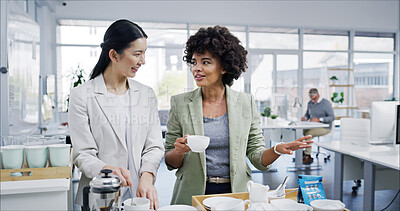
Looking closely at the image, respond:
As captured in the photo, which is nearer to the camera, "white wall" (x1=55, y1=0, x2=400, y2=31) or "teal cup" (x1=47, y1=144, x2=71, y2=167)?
"teal cup" (x1=47, y1=144, x2=71, y2=167)

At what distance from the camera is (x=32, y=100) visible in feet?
15.1

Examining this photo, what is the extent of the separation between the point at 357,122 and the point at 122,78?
12.0 ft

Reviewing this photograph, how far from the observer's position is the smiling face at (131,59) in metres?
1.63

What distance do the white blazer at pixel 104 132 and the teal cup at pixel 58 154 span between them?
10 cm

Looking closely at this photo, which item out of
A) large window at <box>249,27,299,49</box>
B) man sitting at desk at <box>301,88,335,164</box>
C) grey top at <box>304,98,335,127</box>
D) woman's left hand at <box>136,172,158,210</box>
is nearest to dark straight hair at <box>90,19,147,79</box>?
woman's left hand at <box>136,172,158,210</box>

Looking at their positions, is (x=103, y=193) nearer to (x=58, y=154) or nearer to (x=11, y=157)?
(x=58, y=154)

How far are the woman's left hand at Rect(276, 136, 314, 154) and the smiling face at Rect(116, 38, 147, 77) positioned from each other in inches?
32.0

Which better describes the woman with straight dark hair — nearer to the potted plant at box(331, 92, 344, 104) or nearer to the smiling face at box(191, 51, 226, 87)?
the smiling face at box(191, 51, 226, 87)

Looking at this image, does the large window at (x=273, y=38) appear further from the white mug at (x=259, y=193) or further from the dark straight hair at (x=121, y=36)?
the white mug at (x=259, y=193)

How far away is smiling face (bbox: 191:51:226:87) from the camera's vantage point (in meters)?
1.91

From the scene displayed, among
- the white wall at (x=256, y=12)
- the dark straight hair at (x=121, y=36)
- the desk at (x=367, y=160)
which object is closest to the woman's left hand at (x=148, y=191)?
the dark straight hair at (x=121, y=36)

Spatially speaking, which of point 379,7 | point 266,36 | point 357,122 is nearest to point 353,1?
point 379,7

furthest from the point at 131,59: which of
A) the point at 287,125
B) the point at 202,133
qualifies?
the point at 287,125

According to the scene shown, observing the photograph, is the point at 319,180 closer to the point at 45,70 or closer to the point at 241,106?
the point at 241,106
